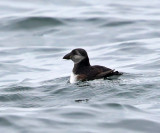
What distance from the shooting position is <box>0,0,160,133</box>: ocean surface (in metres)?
11.8

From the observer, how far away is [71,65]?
18.9 m

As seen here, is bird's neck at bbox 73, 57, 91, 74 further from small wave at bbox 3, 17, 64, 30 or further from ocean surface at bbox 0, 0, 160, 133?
small wave at bbox 3, 17, 64, 30

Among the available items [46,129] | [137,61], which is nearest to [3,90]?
[46,129]

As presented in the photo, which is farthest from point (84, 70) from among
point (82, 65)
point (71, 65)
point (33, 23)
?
point (33, 23)

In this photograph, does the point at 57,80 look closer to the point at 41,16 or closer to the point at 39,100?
the point at 39,100

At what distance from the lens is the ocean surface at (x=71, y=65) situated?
11836 millimetres

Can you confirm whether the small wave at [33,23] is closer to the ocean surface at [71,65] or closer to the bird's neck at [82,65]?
the ocean surface at [71,65]

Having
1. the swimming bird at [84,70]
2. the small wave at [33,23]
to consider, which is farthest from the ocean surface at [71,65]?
the swimming bird at [84,70]

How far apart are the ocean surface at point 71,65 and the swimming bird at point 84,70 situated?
0.18 meters

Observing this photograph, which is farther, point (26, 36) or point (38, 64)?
point (26, 36)

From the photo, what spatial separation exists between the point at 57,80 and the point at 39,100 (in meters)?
2.45

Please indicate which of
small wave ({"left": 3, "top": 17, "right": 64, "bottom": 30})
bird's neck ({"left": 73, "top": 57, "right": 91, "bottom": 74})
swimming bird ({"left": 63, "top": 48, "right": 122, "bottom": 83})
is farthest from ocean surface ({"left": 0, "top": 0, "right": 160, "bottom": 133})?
bird's neck ({"left": 73, "top": 57, "right": 91, "bottom": 74})

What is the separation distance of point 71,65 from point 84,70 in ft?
12.7

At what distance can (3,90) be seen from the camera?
14.8m
